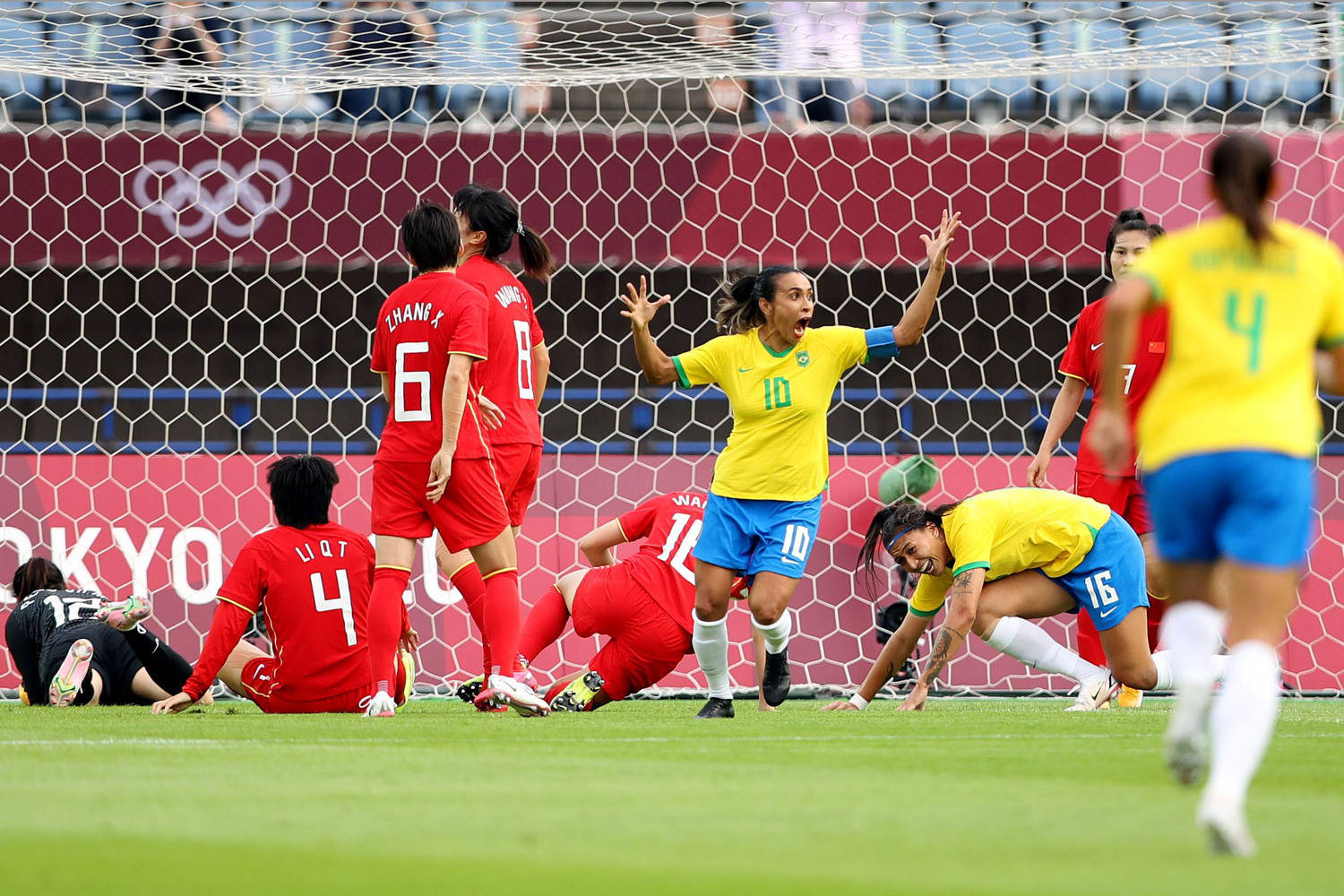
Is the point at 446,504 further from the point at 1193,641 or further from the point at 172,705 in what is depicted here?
the point at 1193,641

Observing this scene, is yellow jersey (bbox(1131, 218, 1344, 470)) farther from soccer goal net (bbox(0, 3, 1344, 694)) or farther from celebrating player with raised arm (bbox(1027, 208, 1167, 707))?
soccer goal net (bbox(0, 3, 1344, 694))

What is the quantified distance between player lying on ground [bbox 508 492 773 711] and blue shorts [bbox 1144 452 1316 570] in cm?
387

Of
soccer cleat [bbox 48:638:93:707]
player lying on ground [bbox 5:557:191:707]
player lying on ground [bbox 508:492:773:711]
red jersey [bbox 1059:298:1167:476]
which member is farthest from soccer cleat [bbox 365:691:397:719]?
red jersey [bbox 1059:298:1167:476]

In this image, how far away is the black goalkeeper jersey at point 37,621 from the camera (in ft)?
23.2

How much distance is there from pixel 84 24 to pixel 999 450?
18.1 feet

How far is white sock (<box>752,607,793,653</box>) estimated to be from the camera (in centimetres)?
636


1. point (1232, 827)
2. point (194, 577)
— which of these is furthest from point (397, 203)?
point (1232, 827)

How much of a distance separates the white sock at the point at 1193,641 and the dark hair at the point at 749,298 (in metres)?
3.62

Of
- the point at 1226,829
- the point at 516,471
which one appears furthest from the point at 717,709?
the point at 1226,829

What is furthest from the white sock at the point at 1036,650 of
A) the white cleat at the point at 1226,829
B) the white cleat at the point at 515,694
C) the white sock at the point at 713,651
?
the white cleat at the point at 1226,829

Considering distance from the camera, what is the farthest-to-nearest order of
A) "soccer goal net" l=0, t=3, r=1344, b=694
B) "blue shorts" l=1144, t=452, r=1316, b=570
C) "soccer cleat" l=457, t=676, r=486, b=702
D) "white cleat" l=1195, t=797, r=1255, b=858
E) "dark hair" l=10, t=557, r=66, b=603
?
"soccer goal net" l=0, t=3, r=1344, b=694
"dark hair" l=10, t=557, r=66, b=603
"soccer cleat" l=457, t=676, r=486, b=702
"blue shorts" l=1144, t=452, r=1316, b=570
"white cleat" l=1195, t=797, r=1255, b=858

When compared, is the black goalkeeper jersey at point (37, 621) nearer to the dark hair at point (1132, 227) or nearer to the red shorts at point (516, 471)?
the red shorts at point (516, 471)

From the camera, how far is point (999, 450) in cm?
948

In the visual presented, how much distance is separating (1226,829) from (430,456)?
386 centimetres
